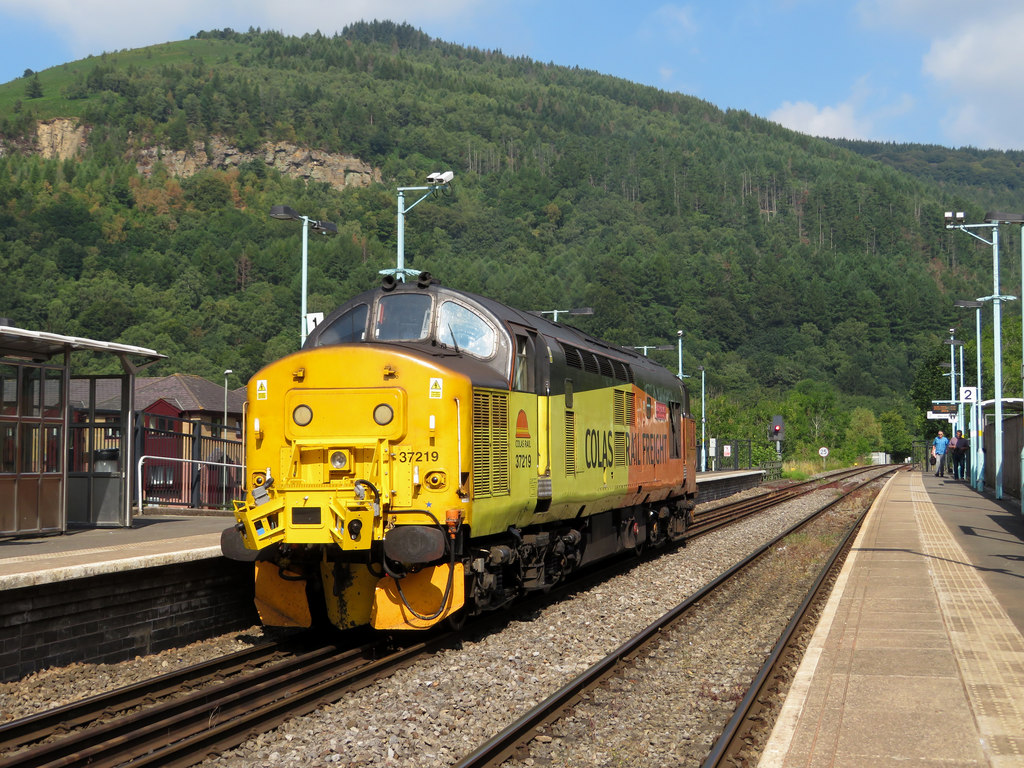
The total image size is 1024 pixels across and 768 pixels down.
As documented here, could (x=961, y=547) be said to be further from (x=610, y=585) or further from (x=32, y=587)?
(x=32, y=587)

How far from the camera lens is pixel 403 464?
9.60 m

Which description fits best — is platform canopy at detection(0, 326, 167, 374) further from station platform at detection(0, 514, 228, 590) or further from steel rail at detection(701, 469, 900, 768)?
steel rail at detection(701, 469, 900, 768)

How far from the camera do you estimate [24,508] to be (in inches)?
521

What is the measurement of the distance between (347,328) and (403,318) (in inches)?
28.9

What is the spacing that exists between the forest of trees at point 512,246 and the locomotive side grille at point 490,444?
6295cm

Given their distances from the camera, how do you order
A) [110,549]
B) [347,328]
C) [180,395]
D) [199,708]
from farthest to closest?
1. [180,395]
2. [110,549]
3. [347,328]
4. [199,708]

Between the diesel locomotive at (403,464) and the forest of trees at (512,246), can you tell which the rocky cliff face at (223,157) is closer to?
the forest of trees at (512,246)

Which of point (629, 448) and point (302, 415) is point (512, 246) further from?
point (302, 415)

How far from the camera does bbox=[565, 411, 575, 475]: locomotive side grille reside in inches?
492

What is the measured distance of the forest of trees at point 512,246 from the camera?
4289 inches

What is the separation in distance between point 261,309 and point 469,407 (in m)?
104

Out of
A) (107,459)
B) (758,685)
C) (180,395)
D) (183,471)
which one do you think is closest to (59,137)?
(180,395)

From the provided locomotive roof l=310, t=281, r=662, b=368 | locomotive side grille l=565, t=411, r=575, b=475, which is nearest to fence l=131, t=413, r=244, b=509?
locomotive roof l=310, t=281, r=662, b=368

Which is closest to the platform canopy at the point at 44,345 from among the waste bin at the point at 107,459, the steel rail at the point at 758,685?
the waste bin at the point at 107,459
